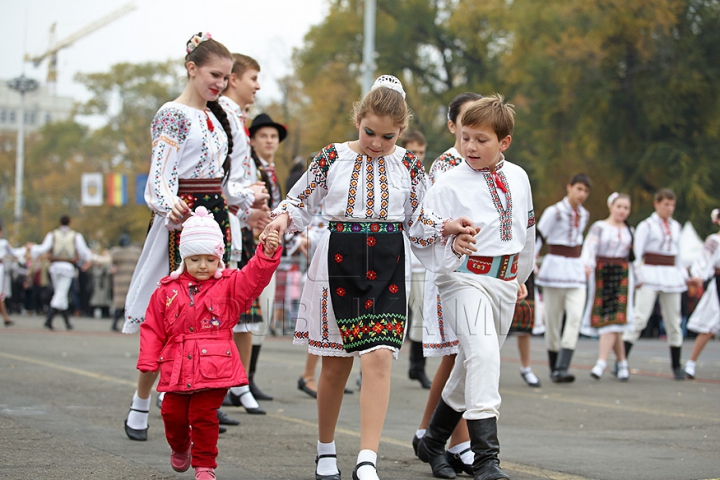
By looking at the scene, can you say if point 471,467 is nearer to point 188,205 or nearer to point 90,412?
point 188,205

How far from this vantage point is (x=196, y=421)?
462 cm

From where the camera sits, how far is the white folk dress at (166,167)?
6.05 meters

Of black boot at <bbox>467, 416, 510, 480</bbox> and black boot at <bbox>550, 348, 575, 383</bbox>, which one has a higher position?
black boot at <bbox>467, 416, 510, 480</bbox>

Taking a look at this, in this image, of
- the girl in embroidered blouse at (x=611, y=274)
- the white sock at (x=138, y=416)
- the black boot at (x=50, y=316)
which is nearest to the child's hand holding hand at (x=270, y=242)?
the white sock at (x=138, y=416)

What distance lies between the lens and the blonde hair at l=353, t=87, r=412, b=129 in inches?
191

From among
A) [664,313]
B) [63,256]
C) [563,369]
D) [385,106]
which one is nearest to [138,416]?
[385,106]

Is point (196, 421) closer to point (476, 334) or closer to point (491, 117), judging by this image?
point (476, 334)

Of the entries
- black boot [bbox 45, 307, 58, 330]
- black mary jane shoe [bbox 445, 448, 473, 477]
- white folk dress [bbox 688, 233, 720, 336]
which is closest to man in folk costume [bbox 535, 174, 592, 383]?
white folk dress [bbox 688, 233, 720, 336]

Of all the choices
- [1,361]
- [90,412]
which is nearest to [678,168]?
[1,361]

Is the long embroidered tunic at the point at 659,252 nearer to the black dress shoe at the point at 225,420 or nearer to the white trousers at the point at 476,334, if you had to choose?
the black dress shoe at the point at 225,420

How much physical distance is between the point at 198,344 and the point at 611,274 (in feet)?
26.0

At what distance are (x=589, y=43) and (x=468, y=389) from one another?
2968 centimetres

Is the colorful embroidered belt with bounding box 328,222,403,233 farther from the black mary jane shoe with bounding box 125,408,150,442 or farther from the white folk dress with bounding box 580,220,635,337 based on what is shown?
the white folk dress with bounding box 580,220,635,337

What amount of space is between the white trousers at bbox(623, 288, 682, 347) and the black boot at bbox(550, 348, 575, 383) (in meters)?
1.35
